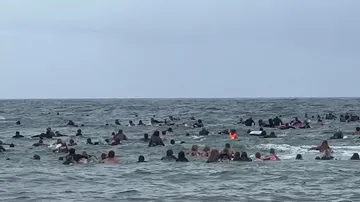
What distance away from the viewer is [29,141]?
40.6 m

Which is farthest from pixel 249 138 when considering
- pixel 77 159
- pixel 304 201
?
pixel 304 201

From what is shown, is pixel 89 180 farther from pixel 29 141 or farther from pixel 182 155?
pixel 29 141

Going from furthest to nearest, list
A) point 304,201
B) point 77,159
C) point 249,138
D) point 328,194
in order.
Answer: point 249,138
point 77,159
point 328,194
point 304,201

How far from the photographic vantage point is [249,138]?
132 feet

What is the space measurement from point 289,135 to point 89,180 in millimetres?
22829

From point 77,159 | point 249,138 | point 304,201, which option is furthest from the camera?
point 249,138


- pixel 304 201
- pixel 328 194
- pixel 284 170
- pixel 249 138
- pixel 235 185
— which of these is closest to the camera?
pixel 304 201

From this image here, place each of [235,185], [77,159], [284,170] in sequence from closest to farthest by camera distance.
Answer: [235,185] → [284,170] → [77,159]

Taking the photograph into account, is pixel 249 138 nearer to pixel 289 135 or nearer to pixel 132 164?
pixel 289 135

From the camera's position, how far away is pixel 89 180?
21.7 m

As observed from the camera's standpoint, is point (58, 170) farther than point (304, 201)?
Yes

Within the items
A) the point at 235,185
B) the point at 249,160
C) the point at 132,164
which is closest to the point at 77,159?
the point at 132,164

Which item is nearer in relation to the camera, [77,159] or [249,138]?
[77,159]

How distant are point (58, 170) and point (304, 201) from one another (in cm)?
1019
